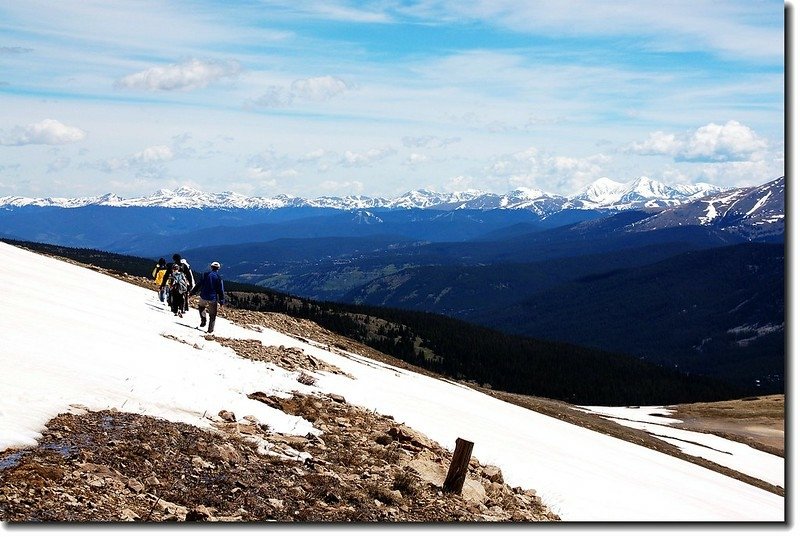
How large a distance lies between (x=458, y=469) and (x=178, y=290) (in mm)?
23139

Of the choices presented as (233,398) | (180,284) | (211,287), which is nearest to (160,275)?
(180,284)

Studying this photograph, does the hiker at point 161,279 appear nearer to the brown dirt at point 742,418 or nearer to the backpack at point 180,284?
the backpack at point 180,284

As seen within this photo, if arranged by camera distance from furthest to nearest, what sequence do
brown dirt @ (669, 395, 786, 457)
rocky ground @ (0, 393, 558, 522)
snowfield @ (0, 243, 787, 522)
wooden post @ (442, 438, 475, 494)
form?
brown dirt @ (669, 395, 786, 457) → snowfield @ (0, 243, 787, 522) → wooden post @ (442, 438, 475, 494) → rocky ground @ (0, 393, 558, 522)

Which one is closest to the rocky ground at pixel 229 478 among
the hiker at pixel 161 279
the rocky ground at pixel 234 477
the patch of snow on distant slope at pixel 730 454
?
the rocky ground at pixel 234 477

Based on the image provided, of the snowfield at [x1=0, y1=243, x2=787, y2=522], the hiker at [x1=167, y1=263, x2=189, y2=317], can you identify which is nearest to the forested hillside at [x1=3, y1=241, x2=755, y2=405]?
the hiker at [x1=167, y1=263, x2=189, y2=317]

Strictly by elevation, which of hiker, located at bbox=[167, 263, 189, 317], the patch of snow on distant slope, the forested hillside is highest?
hiker, located at bbox=[167, 263, 189, 317]

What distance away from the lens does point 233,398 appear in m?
17.8

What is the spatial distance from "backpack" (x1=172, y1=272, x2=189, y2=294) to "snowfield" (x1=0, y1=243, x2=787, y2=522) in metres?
1.52

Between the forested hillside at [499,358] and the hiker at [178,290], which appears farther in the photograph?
the forested hillside at [499,358]

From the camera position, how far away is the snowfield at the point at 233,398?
15.3 metres

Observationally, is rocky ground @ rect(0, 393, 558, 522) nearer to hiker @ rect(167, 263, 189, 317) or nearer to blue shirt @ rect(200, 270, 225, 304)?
blue shirt @ rect(200, 270, 225, 304)

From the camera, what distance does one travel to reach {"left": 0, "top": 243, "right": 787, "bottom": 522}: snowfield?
15.3 metres

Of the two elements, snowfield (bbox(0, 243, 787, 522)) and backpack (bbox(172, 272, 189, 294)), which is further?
backpack (bbox(172, 272, 189, 294))

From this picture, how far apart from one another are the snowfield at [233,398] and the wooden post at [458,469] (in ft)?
10.8
